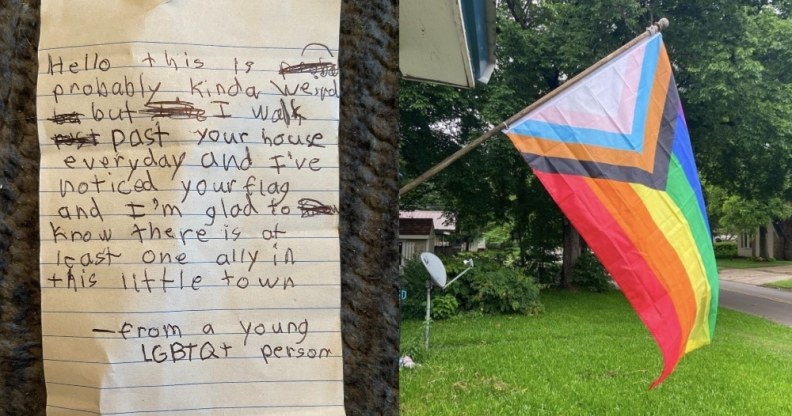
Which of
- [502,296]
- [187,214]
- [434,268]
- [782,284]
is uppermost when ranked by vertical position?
[187,214]

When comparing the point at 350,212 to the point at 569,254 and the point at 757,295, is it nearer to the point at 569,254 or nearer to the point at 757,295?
the point at 569,254

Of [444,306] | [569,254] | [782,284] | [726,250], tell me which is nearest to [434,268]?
[444,306]

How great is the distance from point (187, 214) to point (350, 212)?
0.32m

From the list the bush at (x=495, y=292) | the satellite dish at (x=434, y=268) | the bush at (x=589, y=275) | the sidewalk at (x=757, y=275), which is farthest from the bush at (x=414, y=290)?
the sidewalk at (x=757, y=275)

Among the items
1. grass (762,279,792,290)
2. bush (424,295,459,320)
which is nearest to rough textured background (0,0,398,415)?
bush (424,295,459,320)

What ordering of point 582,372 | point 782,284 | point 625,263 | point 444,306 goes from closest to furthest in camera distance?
point 625,263, point 582,372, point 444,306, point 782,284

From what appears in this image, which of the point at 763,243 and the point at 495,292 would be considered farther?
the point at 763,243

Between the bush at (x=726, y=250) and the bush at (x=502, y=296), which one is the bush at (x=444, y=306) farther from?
the bush at (x=726, y=250)

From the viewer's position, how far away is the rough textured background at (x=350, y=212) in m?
1.20

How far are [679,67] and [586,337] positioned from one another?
21.9 feet

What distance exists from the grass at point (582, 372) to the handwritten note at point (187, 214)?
4449 millimetres

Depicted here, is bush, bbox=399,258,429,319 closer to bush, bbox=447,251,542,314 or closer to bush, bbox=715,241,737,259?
bush, bbox=447,251,542,314

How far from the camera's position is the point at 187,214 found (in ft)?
3.77

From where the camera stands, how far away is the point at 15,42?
1.22 m
